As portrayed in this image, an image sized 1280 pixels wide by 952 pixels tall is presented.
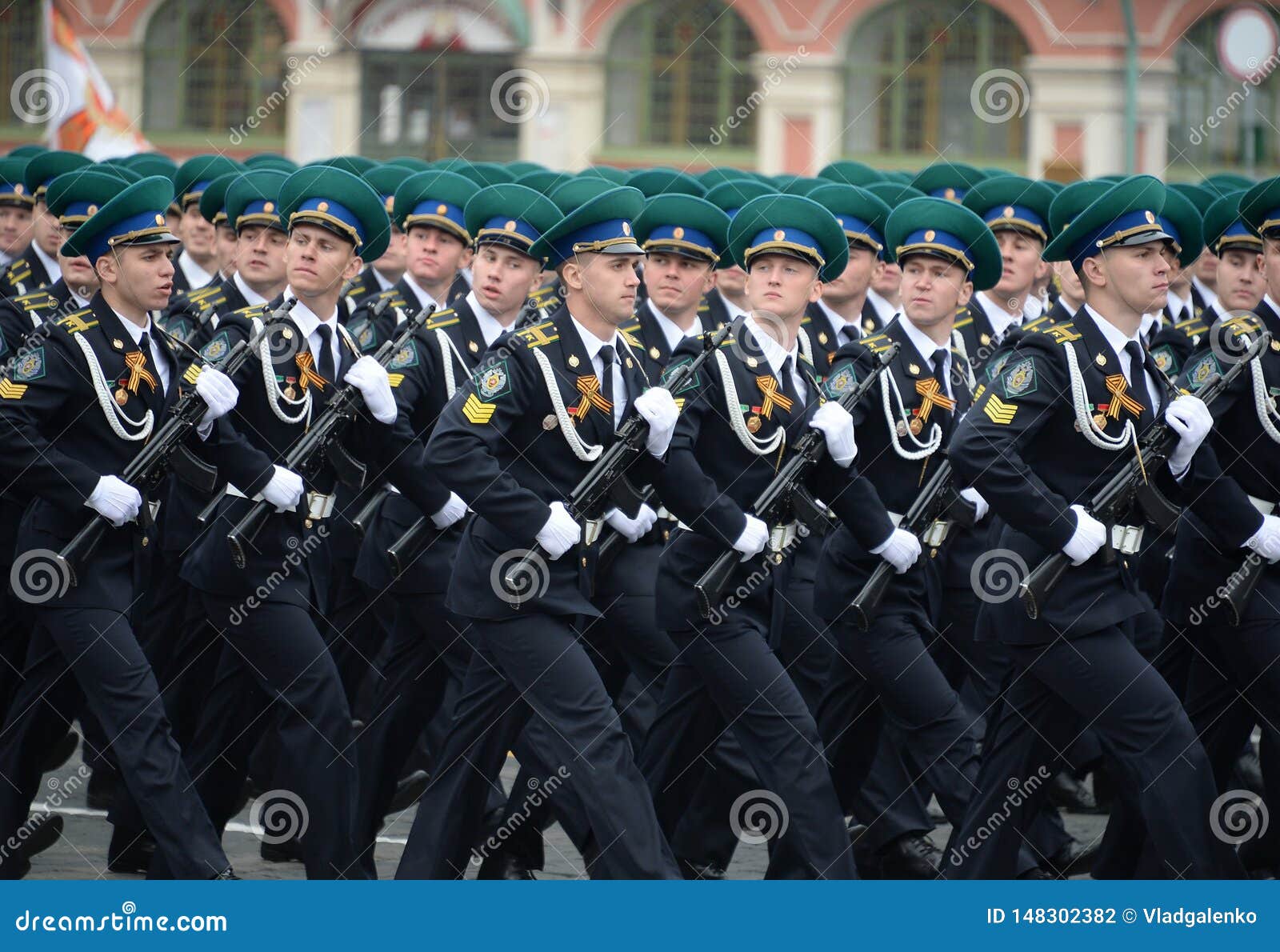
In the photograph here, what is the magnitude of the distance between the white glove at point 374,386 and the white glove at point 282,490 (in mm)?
308

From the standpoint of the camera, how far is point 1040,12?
30156 millimetres

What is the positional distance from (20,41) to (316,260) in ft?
91.6

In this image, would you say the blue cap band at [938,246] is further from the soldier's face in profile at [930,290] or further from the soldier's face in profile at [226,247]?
the soldier's face in profile at [226,247]

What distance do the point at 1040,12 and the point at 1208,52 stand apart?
7.62ft

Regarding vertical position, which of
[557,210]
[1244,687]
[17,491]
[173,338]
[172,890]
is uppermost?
[557,210]

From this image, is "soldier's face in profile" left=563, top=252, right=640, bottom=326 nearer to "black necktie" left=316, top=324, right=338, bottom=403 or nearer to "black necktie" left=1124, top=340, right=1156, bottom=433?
"black necktie" left=316, top=324, right=338, bottom=403

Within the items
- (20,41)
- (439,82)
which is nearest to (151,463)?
(439,82)

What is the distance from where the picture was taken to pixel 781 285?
6508mm

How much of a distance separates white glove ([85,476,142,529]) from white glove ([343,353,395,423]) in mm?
737

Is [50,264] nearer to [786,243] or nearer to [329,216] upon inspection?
[329,216]

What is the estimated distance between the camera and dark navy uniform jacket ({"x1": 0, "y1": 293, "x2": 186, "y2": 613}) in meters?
5.92

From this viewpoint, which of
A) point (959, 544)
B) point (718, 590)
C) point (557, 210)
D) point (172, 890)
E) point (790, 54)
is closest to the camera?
point (172, 890)

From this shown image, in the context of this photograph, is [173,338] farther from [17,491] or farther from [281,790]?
[281,790]

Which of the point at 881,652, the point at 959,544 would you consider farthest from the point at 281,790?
the point at 959,544
